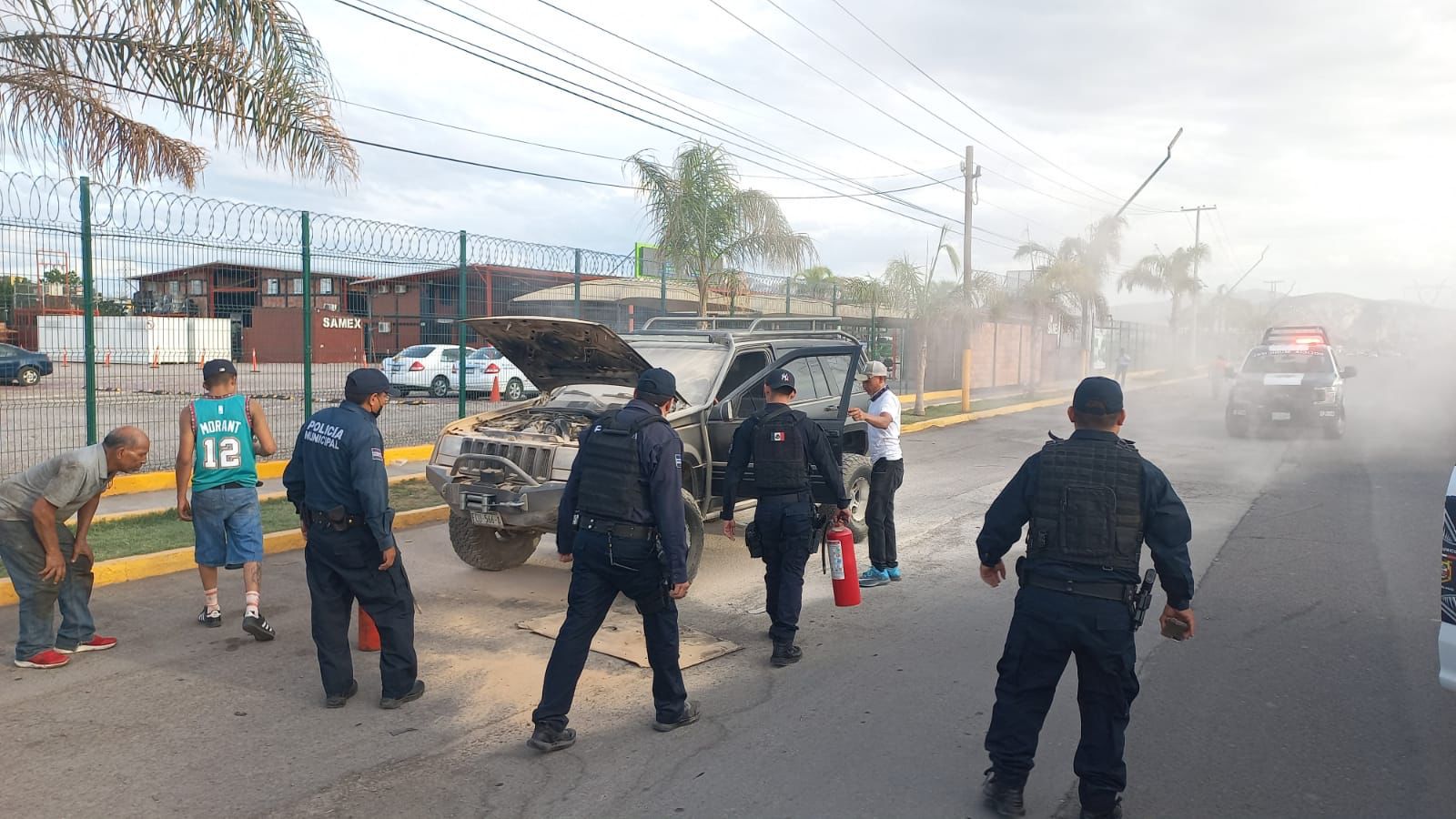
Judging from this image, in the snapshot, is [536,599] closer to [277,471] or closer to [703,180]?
[277,471]

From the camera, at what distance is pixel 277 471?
11148 mm

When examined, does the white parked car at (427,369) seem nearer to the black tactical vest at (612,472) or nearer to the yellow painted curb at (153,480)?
the yellow painted curb at (153,480)

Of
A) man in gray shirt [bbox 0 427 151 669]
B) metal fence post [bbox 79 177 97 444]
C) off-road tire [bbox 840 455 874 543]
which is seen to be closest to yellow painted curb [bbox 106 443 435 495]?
metal fence post [bbox 79 177 97 444]

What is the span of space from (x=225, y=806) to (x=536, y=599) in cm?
321

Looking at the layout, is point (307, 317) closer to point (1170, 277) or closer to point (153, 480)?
point (153, 480)

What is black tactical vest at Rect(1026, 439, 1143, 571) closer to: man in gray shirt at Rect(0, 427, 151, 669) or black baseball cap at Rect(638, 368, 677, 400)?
black baseball cap at Rect(638, 368, 677, 400)

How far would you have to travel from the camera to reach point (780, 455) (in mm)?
5668

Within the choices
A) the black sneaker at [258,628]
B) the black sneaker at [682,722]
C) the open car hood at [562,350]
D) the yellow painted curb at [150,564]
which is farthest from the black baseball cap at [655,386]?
the yellow painted curb at [150,564]

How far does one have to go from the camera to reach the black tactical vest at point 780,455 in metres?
5.66

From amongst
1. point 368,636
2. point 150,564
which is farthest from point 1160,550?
point 150,564

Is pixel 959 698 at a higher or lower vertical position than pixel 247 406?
lower

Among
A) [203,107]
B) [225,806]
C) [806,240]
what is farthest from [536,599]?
[806,240]

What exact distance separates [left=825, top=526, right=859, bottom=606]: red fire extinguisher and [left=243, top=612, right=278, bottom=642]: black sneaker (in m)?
3.44

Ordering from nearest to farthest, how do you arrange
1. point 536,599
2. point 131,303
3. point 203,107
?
point 536,599, point 203,107, point 131,303
